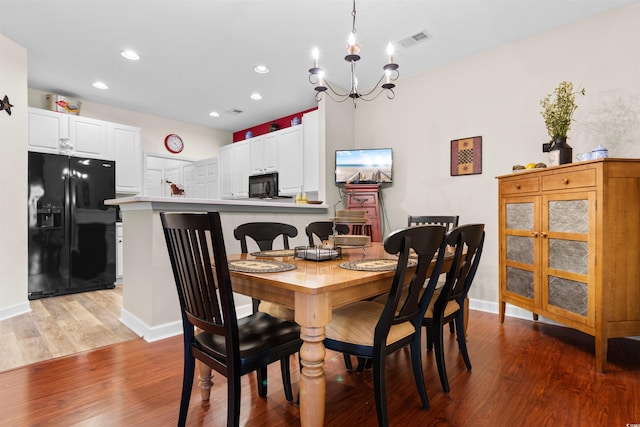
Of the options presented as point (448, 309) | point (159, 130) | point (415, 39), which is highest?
point (415, 39)

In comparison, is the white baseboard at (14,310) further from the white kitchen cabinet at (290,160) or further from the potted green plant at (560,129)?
the potted green plant at (560,129)

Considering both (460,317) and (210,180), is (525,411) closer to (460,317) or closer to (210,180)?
(460,317)

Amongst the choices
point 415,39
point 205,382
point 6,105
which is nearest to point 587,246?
point 415,39

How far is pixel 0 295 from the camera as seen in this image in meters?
2.99

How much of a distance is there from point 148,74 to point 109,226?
204 cm

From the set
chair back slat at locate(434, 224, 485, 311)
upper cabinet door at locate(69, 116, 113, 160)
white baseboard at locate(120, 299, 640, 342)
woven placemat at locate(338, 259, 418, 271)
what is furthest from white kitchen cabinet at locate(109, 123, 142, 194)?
chair back slat at locate(434, 224, 485, 311)

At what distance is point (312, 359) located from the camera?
119cm

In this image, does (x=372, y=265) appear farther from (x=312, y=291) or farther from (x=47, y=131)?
(x=47, y=131)

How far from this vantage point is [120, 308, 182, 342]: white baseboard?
2457mm

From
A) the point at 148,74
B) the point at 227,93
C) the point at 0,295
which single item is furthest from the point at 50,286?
the point at 227,93

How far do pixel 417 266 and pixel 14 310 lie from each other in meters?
3.81

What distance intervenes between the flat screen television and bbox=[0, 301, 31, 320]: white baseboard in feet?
11.6

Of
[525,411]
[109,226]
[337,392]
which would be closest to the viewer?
[525,411]

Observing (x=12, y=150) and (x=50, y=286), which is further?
(x=50, y=286)
